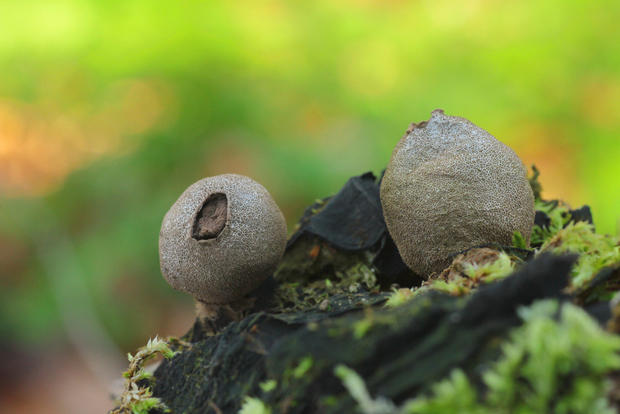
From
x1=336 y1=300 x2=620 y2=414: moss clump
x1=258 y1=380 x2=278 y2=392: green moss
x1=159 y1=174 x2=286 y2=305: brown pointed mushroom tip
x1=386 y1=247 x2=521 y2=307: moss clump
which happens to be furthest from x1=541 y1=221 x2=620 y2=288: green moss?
x1=159 y1=174 x2=286 y2=305: brown pointed mushroom tip

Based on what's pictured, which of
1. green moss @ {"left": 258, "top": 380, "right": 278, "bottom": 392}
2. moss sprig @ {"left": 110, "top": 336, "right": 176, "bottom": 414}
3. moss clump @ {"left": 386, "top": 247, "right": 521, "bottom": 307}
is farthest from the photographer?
moss sprig @ {"left": 110, "top": 336, "right": 176, "bottom": 414}

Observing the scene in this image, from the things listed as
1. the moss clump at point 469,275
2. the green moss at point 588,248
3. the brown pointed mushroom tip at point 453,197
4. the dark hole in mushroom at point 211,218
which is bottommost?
the green moss at point 588,248

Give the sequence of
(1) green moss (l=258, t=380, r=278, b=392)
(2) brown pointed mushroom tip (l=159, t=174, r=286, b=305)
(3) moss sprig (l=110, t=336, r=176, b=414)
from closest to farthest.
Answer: (1) green moss (l=258, t=380, r=278, b=392), (3) moss sprig (l=110, t=336, r=176, b=414), (2) brown pointed mushroom tip (l=159, t=174, r=286, b=305)

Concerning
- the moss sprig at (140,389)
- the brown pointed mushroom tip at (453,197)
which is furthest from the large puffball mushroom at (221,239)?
the brown pointed mushroom tip at (453,197)

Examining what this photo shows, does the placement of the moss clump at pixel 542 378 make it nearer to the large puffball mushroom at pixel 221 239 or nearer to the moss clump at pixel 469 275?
the moss clump at pixel 469 275

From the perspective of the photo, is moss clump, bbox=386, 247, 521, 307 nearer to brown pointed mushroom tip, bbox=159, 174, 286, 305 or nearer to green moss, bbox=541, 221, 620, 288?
green moss, bbox=541, 221, 620, 288

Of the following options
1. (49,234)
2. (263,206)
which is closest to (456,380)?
(263,206)

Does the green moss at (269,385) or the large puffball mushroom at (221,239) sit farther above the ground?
the large puffball mushroom at (221,239)

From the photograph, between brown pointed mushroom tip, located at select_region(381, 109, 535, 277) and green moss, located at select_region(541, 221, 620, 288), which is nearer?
green moss, located at select_region(541, 221, 620, 288)
